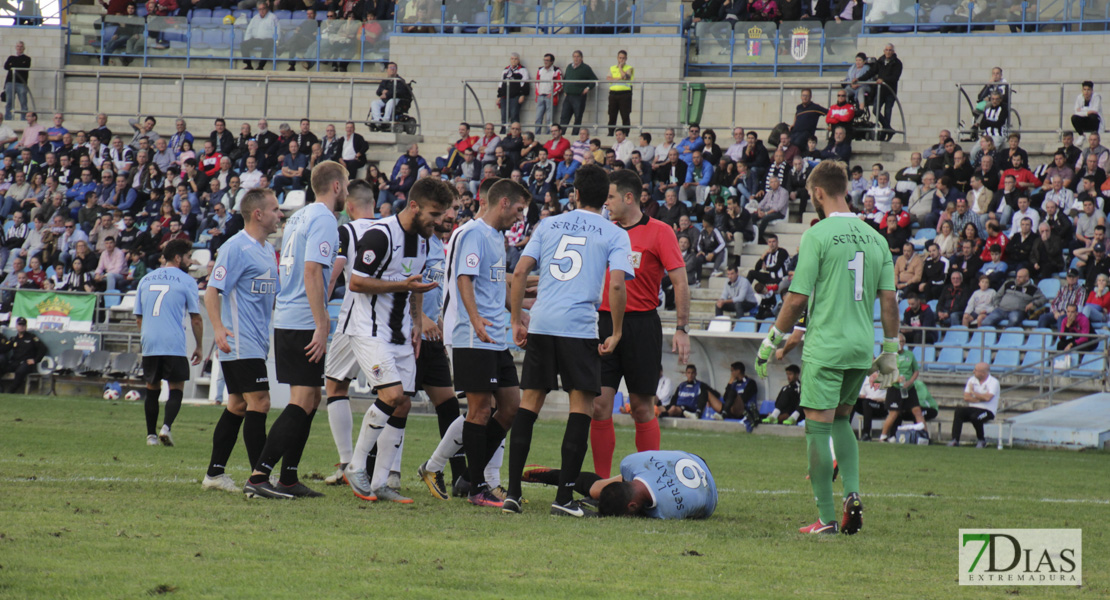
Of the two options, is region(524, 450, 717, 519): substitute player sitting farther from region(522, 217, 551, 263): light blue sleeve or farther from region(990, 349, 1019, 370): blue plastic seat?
region(990, 349, 1019, 370): blue plastic seat

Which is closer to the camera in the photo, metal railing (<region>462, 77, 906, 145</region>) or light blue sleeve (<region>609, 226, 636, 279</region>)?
light blue sleeve (<region>609, 226, 636, 279</region>)

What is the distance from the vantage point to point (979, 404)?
18.3 metres

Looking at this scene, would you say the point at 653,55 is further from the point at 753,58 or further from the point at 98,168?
the point at 98,168

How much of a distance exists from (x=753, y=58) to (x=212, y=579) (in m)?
26.9

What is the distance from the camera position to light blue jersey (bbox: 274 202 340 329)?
8141mm

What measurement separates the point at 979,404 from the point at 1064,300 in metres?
2.57

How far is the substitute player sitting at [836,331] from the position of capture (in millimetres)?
7082

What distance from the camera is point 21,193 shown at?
1172 inches

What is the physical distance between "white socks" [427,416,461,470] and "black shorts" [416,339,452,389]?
42 centimetres

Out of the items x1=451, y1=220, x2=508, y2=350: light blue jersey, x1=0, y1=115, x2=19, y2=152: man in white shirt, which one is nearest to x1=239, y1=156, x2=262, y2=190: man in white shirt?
x1=0, y1=115, x2=19, y2=152: man in white shirt

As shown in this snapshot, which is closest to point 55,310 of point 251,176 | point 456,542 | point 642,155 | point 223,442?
point 251,176

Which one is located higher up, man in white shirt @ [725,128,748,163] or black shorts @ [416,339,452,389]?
man in white shirt @ [725,128,748,163]

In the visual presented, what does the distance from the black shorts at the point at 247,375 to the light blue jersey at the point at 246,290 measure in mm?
39

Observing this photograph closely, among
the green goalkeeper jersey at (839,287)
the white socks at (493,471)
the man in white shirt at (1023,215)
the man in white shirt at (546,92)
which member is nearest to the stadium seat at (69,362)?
the man in white shirt at (546,92)
